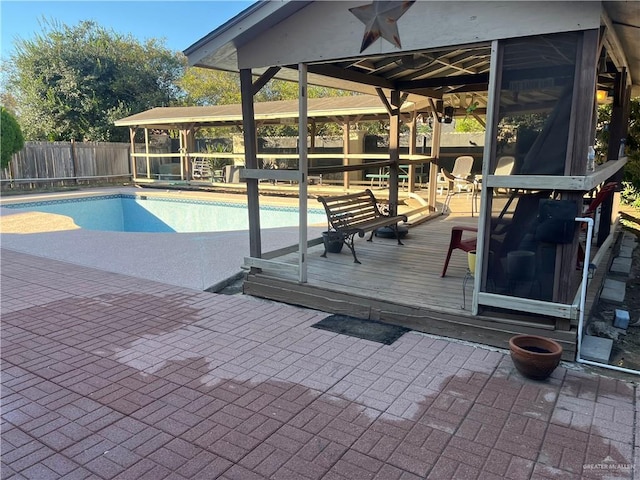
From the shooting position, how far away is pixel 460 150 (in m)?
14.8

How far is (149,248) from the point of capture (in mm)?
6977

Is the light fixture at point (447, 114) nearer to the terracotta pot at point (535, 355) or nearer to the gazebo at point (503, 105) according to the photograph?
the gazebo at point (503, 105)

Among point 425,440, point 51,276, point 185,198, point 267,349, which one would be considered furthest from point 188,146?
point 425,440

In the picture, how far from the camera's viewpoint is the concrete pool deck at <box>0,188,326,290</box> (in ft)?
18.4

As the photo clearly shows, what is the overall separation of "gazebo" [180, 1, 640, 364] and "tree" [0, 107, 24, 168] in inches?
467

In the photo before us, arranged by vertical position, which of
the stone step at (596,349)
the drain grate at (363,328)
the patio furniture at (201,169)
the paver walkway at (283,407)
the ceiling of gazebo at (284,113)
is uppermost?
the ceiling of gazebo at (284,113)

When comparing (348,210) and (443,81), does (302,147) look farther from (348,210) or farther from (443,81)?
(443,81)

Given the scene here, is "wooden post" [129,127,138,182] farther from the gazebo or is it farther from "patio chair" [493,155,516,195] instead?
"patio chair" [493,155,516,195]

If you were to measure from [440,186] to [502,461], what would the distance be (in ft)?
36.2

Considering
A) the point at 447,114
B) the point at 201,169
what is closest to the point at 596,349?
the point at 447,114

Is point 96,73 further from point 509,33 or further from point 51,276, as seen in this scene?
point 509,33

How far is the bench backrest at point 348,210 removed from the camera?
5289mm

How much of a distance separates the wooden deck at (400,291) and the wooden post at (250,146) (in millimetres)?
401

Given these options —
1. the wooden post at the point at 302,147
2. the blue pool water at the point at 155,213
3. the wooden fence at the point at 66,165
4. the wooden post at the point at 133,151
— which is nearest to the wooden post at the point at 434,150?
the blue pool water at the point at 155,213
